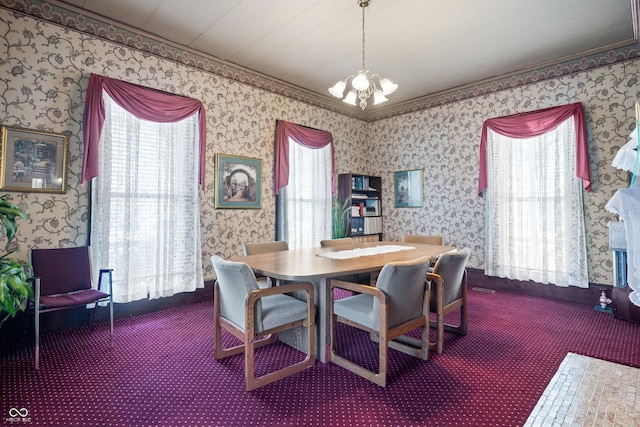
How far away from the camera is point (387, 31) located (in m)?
3.54

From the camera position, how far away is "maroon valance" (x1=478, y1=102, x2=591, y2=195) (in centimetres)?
394

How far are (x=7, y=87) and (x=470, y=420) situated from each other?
4.48 meters

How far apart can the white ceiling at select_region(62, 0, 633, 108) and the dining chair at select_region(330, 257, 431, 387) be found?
8.52 feet

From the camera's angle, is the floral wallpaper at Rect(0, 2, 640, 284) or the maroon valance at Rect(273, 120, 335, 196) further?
the maroon valance at Rect(273, 120, 335, 196)

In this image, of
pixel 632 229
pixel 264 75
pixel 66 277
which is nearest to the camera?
pixel 632 229

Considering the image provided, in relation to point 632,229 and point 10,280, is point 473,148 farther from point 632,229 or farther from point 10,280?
point 10,280

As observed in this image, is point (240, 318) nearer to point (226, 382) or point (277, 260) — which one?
point (226, 382)

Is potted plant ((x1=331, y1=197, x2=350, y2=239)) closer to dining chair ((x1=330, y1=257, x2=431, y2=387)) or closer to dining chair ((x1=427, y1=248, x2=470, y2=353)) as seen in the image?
dining chair ((x1=427, y1=248, x2=470, y2=353))

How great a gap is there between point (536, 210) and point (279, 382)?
4146mm

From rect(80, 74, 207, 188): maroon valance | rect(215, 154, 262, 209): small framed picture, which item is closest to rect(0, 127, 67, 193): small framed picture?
rect(80, 74, 207, 188): maroon valance

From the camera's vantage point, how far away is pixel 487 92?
15.9ft

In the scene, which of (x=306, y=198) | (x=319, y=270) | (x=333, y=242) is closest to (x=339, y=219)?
(x=306, y=198)

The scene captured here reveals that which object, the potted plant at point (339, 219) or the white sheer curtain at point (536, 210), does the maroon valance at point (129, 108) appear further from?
the white sheer curtain at point (536, 210)

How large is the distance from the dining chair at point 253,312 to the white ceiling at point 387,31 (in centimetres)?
263
